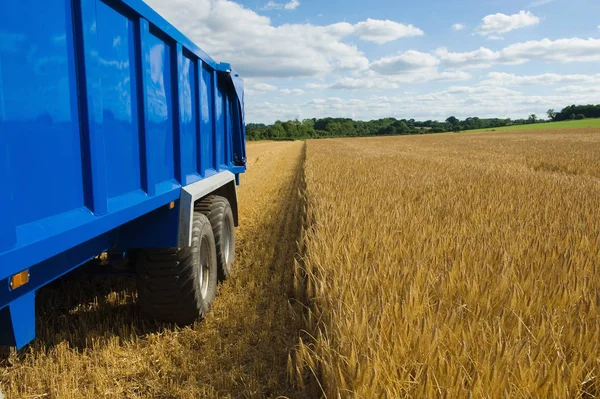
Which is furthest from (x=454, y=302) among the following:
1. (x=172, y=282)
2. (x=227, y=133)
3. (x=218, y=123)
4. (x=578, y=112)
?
(x=578, y=112)

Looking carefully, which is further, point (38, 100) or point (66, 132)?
point (66, 132)

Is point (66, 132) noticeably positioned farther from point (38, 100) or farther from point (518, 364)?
point (518, 364)

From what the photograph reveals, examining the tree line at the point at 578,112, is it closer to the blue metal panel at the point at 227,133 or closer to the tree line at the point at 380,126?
the tree line at the point at 380,126

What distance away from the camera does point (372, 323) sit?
239 cm

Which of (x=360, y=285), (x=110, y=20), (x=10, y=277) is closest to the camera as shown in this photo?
(x=10, y=277)

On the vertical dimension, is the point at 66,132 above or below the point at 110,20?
below

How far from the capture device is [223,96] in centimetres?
546

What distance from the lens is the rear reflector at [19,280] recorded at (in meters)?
1.74

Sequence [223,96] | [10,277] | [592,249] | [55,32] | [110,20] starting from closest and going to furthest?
[10,277], [55,32], [110,20], [592,249], [223,96]

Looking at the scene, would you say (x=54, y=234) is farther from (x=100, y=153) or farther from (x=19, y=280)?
(x=100, y=153)

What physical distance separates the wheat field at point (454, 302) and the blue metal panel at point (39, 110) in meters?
1.45

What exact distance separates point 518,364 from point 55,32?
98.1 inches

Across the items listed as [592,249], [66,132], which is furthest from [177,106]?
Result: [592,249]

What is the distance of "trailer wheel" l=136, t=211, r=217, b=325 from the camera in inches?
126
